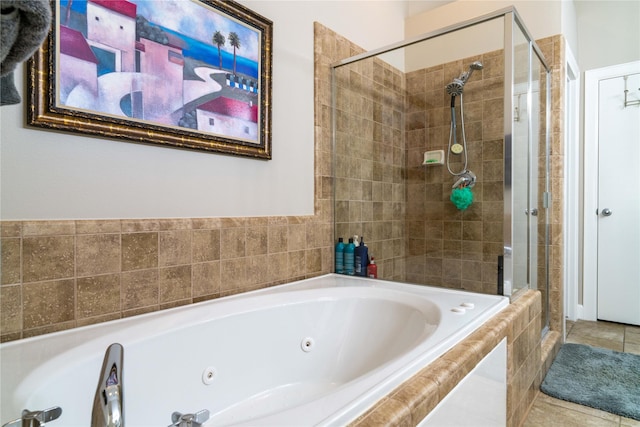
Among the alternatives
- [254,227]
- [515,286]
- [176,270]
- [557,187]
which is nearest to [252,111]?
[254,227]

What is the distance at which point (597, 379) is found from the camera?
6.62 ft

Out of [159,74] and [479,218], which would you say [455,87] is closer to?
[479,218]

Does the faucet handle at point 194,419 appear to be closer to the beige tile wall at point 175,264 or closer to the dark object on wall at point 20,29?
the beige tile wall at point 175,264

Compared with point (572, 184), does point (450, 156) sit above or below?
above

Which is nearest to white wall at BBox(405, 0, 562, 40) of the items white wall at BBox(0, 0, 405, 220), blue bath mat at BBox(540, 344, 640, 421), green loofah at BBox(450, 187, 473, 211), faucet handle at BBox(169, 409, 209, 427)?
white wall at BBox(0, 0, 405, 220)

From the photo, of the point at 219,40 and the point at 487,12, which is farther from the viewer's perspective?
the point at 487,12

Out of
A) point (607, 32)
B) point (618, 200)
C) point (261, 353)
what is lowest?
point (261, 353)

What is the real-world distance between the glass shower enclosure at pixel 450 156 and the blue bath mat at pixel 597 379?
28 cm

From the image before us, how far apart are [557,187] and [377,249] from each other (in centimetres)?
123

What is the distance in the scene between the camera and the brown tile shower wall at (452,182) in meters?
1.88

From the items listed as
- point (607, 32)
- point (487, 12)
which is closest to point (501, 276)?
point (487, 12)

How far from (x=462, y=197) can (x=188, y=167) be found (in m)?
1.53

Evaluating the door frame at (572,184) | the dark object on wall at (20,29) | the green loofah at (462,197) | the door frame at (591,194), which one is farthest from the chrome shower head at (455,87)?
the dark object on wall at (20,29)

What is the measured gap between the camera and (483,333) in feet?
3.96
